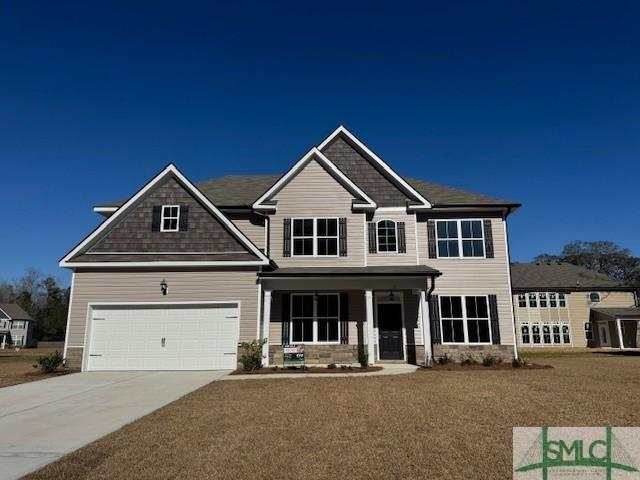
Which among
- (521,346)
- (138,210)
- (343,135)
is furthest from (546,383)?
(521,346)

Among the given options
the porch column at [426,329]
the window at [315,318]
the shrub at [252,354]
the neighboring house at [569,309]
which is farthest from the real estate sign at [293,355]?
the neighboring house at [569,309]

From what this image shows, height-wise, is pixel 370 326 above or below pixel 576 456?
above

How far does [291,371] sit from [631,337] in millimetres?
33488

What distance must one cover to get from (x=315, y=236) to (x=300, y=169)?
120 inches

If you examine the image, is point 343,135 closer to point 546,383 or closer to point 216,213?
point 216,213

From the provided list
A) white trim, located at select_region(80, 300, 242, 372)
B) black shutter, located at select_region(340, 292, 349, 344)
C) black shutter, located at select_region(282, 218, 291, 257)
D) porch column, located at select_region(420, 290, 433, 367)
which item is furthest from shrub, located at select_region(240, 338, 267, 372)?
porch column, located at select_region(420, 290, 433, 367)

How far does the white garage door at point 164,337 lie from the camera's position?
14.7 meters

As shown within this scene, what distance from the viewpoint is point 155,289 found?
15.1 meters

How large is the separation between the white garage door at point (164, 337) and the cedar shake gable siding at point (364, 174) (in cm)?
797

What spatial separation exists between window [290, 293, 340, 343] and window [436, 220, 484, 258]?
521cm

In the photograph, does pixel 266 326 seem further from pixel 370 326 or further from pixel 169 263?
pixel 169 263

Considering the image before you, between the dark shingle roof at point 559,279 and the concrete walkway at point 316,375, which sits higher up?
the dark shingle roof at point 559,279

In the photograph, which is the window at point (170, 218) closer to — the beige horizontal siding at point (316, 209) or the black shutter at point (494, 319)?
the beige horizontal siding at point (316, 209)

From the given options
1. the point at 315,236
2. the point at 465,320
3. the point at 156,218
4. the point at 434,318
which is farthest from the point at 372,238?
the point at 156,218
